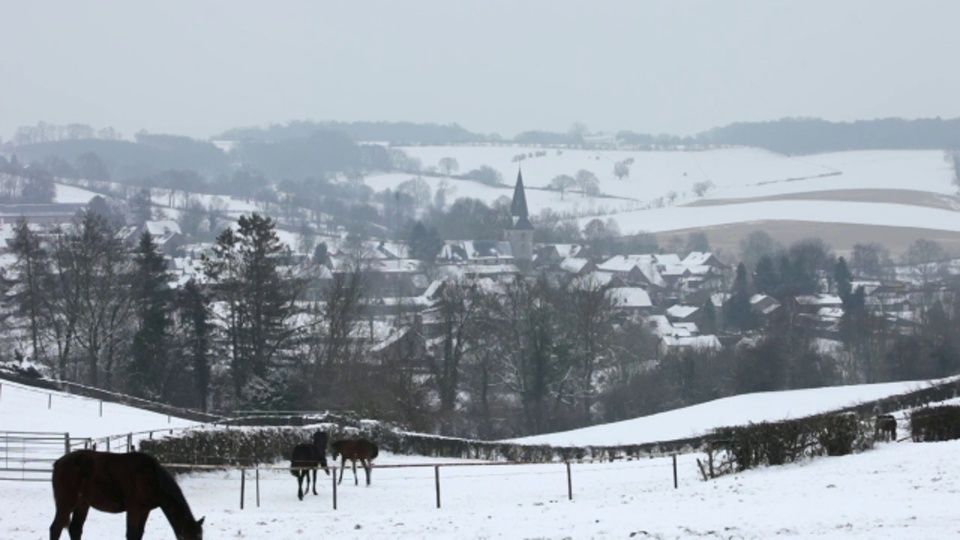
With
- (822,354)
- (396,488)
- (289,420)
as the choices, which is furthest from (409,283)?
(396,488)

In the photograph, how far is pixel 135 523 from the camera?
15.1 meters

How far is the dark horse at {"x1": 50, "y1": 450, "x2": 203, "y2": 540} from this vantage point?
15.1 m

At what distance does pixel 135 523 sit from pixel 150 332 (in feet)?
138

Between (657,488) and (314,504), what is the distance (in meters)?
6.68

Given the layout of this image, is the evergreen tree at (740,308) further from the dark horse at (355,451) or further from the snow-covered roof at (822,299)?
the dark horse at (355,451)

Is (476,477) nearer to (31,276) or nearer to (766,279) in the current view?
(31,276)

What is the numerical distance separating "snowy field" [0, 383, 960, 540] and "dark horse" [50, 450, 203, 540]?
2.14m

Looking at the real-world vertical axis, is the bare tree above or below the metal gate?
below

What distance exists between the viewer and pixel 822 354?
8281 centimetres

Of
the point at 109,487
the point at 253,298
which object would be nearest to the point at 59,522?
the point at 109,487

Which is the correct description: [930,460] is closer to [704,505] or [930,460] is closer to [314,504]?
[704,505]

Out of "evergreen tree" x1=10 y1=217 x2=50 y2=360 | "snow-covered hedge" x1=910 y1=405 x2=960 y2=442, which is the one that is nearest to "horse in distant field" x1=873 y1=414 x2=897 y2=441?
"snow-covered hedge" x1=910 y1=405 x2=960 y2=442

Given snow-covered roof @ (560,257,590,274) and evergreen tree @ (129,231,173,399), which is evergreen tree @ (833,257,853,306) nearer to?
snow-covered roof @ (560,257,590,274)

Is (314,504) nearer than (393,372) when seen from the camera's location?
Yes
